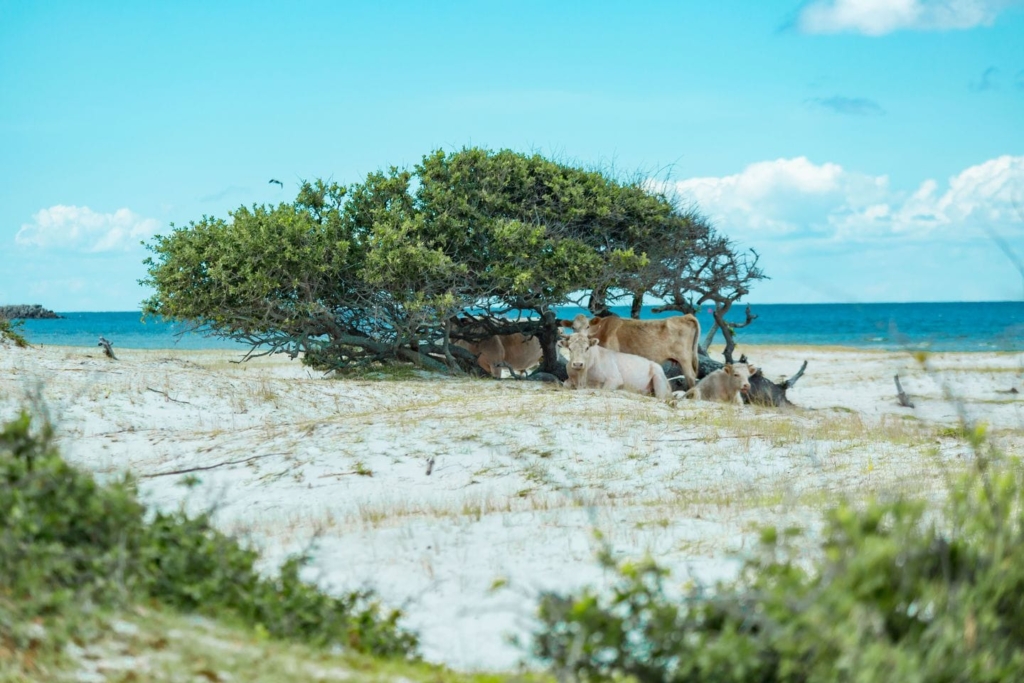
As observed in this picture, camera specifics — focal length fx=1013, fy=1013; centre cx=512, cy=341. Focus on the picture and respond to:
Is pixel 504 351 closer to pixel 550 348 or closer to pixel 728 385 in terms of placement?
pixel 550 348

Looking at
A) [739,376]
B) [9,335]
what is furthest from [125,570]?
[9,335]

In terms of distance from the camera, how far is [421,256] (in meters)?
20.8

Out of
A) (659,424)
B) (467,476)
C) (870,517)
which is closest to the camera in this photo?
(870,517)

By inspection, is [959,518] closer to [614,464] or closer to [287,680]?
[287,680]

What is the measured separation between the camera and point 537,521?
319 inches

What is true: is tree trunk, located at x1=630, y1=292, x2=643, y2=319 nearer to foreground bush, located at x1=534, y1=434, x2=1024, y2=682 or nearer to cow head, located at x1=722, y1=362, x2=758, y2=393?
cow head, located at x1=722, y1=362, x2=758, y2=393

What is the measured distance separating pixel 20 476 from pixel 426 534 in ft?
9.41

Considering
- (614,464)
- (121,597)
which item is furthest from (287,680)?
(614,464)

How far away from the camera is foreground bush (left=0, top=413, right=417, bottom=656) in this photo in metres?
5.30

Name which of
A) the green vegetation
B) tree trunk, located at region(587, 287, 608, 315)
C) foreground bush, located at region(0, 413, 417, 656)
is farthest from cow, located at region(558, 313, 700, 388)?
foreground bush, located at region(0, 413, 417, 656)

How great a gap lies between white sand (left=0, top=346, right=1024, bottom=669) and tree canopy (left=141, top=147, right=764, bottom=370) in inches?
81.7

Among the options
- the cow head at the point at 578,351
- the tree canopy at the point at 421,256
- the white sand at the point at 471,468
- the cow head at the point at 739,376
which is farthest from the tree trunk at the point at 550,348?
the cow head at the point at 739,376

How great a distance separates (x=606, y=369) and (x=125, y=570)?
1526 cm

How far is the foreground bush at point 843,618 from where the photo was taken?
13.8 ft
